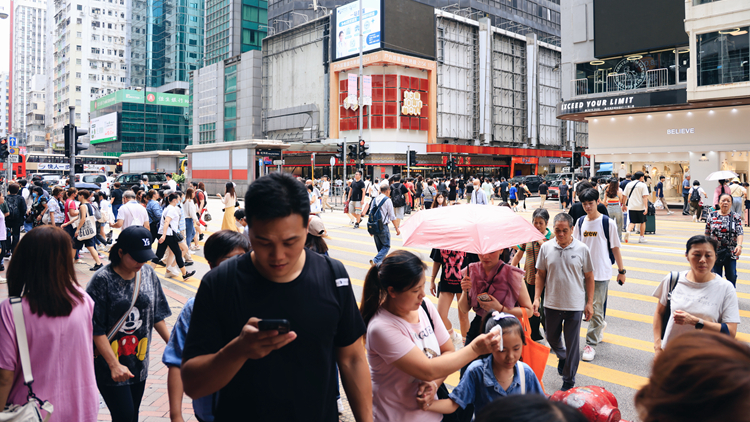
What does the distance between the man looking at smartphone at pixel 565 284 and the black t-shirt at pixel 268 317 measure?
12.7 feet

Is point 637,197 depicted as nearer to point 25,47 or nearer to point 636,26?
point 636,26

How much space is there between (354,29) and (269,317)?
51742mm

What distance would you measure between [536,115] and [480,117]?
395 inches

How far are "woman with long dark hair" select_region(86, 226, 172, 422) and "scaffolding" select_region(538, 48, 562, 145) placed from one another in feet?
210

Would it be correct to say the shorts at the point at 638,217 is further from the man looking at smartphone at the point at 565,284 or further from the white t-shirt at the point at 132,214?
the white t-shirt at the point at 132,214

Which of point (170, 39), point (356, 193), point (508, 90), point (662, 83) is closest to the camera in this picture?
point (356, 193)

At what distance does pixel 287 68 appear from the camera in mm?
59500

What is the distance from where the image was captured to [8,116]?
186 m

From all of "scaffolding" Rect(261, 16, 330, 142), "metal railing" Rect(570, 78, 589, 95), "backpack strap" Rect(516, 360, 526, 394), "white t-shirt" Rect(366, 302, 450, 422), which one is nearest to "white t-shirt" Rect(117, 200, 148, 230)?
"white t-shirt" Rect(366, 302, 450, 422)

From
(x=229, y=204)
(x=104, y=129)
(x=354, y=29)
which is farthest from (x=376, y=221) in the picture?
(x=104, y=129)

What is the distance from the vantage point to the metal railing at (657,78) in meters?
27.8

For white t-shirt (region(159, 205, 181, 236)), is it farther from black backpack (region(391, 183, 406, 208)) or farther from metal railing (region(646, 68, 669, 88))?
metal railing (region(646, 68, 669, 88))

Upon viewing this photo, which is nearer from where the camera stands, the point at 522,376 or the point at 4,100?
the point at 522,376

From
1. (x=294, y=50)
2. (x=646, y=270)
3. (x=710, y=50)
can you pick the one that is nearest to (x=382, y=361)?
(x=646, y=270)
